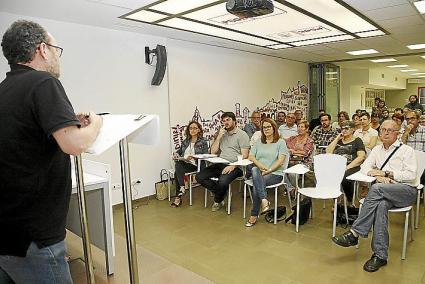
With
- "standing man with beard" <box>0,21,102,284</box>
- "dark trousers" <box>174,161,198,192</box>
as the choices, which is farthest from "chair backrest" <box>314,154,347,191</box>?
"standing man with beard" <box>0,21,102,284</box>

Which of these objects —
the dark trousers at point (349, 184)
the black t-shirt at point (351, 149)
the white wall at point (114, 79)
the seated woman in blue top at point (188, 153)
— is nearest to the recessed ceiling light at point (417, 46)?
the black t-shirt at point (351, 149)

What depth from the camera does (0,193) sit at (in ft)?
3.25

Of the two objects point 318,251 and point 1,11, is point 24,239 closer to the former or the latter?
point 318,251

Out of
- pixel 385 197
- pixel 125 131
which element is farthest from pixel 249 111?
pixel 125 131

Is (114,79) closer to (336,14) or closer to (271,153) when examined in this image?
(271,153)

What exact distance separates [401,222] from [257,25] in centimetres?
294

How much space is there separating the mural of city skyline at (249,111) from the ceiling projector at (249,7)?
256 cm

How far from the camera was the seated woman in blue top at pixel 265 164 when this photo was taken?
380cm

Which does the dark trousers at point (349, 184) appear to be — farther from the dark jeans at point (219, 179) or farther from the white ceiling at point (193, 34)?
the white ceiling at point (193, 34)

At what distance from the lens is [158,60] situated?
4.57 meters

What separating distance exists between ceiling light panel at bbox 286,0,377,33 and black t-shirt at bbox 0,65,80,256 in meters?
2.88

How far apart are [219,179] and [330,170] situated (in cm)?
144

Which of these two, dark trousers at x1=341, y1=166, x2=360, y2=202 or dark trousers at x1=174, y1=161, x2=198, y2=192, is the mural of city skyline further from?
dark trousers at x1=341, y1=166, x2=360, y2=202

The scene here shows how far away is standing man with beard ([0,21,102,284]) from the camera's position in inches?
36.9
